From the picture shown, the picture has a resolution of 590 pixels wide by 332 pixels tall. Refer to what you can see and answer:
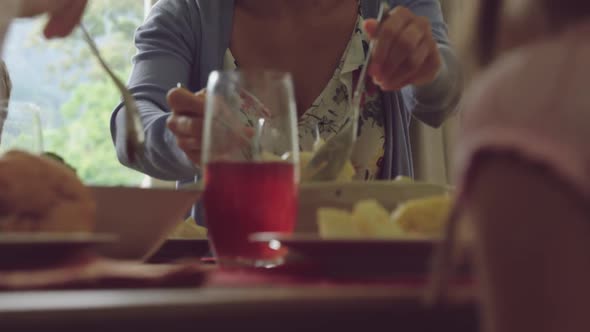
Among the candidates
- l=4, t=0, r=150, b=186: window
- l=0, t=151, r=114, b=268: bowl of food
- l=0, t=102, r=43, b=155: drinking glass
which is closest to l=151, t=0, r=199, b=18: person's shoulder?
l=0, t=102, r=43, b=155: drinking glass

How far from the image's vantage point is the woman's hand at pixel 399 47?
3.34 ft

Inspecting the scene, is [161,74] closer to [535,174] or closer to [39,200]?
[39,200]

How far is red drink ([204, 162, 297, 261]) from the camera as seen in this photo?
737mm

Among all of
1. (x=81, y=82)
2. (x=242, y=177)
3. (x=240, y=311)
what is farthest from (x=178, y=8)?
(x=81, y=82)

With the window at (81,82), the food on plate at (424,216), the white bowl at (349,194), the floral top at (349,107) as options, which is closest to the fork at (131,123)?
the white bowl at (349,194)

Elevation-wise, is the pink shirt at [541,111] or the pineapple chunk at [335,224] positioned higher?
the pink shirt at [541,111]

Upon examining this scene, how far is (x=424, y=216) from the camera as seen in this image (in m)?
0.64

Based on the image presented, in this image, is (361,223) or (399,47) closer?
(361,223)

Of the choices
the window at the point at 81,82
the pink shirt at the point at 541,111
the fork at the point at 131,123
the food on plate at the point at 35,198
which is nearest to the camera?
the pink shirt at the point at 541,111

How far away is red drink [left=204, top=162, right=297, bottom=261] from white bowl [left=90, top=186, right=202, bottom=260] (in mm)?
26

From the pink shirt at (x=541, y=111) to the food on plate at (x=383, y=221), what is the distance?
0.24 metres

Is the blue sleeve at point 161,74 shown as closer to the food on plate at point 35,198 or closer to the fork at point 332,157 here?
the fork at point 332,157

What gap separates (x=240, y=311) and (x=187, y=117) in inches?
25.4

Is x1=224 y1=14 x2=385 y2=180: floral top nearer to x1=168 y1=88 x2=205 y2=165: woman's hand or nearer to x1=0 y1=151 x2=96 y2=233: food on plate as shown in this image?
x1=168 y1=88 x2=205 y2=165: woman's hand
